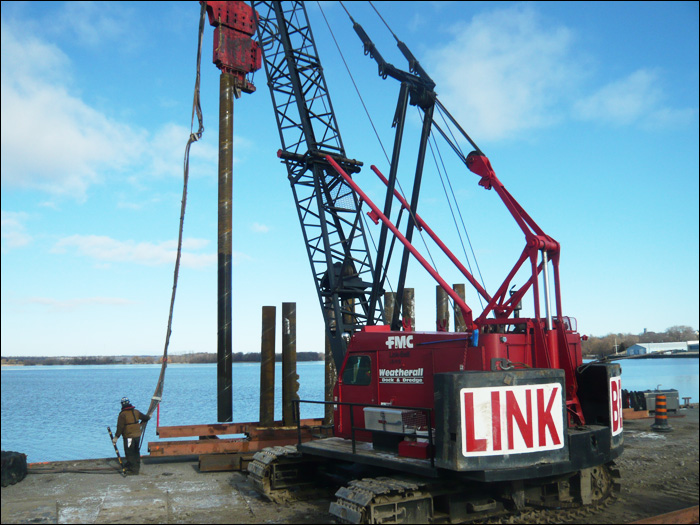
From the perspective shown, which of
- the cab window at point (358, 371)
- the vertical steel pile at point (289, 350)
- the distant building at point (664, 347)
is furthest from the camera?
the vertical steel pile at point (289, 350)

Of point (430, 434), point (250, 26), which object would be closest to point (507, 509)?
point (430, 434)

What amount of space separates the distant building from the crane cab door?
4.17 meters

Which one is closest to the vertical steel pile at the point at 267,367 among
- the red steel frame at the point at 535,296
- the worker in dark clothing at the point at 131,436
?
the worker in dark clothing at the point at 131,436

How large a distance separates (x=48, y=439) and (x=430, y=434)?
2397 cm

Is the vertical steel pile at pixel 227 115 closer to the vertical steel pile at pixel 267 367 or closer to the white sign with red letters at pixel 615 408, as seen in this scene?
the vertical steel pile at pixel 267 367

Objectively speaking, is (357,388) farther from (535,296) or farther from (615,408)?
(615,408)

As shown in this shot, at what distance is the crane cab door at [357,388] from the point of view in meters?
9.91

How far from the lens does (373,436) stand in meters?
9.26

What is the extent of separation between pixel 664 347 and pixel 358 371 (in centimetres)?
489

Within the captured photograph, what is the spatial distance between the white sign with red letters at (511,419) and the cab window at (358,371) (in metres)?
2.85

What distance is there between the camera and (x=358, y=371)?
10.2m

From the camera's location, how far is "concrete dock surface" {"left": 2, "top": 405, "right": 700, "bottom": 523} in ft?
28.9

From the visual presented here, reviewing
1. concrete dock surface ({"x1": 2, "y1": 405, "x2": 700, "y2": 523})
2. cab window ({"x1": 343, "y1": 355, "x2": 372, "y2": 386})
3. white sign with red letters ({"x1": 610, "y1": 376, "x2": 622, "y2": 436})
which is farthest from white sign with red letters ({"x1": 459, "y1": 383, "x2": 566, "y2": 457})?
cab window ({"x1": 343, "y1": 355, "x2": 372, "y2": 386})

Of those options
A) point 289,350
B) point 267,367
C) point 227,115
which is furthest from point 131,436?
point 227,115
